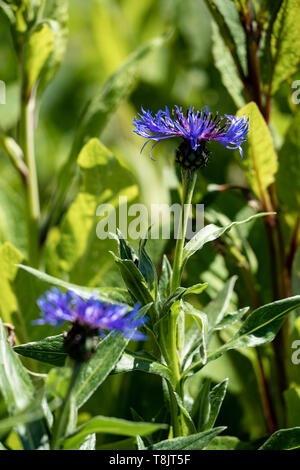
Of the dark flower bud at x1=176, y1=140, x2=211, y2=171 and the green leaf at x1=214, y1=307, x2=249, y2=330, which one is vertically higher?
the dark flower bud at x1=176, y1=140, x2=211, y2=171

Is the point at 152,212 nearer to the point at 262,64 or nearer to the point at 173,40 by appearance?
the point at 262,64

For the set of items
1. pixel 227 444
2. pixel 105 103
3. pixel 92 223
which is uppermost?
pixel 105 103

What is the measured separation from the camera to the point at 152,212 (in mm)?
700

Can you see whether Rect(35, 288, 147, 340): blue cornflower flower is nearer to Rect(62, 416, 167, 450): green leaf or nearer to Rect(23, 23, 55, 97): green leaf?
Rect(62, 416, 167, 450): green leaf

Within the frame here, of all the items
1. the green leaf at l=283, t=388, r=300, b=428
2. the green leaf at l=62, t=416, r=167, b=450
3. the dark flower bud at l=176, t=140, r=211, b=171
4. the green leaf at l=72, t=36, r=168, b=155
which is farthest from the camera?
the green leaf at l=72, t=36, r=168, b=155

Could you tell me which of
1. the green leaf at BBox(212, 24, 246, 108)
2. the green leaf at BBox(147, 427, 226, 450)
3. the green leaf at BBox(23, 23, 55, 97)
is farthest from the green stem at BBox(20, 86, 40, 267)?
the green leaf at BBox(147, 427, 226, 450)

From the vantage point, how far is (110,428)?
34 cm

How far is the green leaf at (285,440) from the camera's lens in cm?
45

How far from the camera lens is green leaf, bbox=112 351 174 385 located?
0.42 m

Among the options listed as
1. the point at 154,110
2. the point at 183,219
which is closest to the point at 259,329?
the point at 183,219

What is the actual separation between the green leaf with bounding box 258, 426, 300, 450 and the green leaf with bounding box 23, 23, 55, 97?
43 centimetres

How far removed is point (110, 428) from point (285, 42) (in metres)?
0.41

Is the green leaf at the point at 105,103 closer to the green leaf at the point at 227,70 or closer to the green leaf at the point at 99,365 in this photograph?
the green leaf at the point at 227,70

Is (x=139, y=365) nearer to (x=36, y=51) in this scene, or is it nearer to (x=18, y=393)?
(x=18, y=393)
